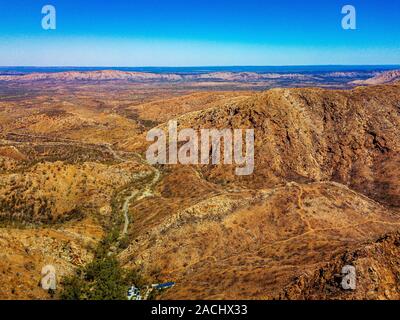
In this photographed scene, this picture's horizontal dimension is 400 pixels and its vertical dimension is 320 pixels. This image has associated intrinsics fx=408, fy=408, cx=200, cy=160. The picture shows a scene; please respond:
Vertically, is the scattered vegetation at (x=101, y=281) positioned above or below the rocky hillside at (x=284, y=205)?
below

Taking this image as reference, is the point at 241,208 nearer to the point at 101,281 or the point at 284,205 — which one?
the point at 284,205

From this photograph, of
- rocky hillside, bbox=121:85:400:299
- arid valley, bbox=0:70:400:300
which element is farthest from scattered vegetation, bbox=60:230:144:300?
rocky hillside, bbox=121:85:400:299

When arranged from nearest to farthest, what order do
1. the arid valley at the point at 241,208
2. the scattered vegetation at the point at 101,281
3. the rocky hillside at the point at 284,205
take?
the arid valley at the point at 241,208 → the rocky hillside at the point at 284,205 → the scattered vegetation at the point at 101,281

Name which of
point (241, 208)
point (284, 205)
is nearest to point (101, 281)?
point (241, 208)

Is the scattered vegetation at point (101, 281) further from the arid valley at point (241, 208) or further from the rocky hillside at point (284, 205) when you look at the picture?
the rocky hillside at point (284, 205)

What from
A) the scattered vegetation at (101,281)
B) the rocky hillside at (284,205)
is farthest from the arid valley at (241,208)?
the scattered vegetation at (101,281)

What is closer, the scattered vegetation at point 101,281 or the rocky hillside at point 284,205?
the rocky hillside at point 284,205

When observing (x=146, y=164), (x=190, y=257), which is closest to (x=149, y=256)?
(x=190, y=257)

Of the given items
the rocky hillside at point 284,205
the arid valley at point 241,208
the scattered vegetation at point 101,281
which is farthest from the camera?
the scattered vegetation at point 101,281
